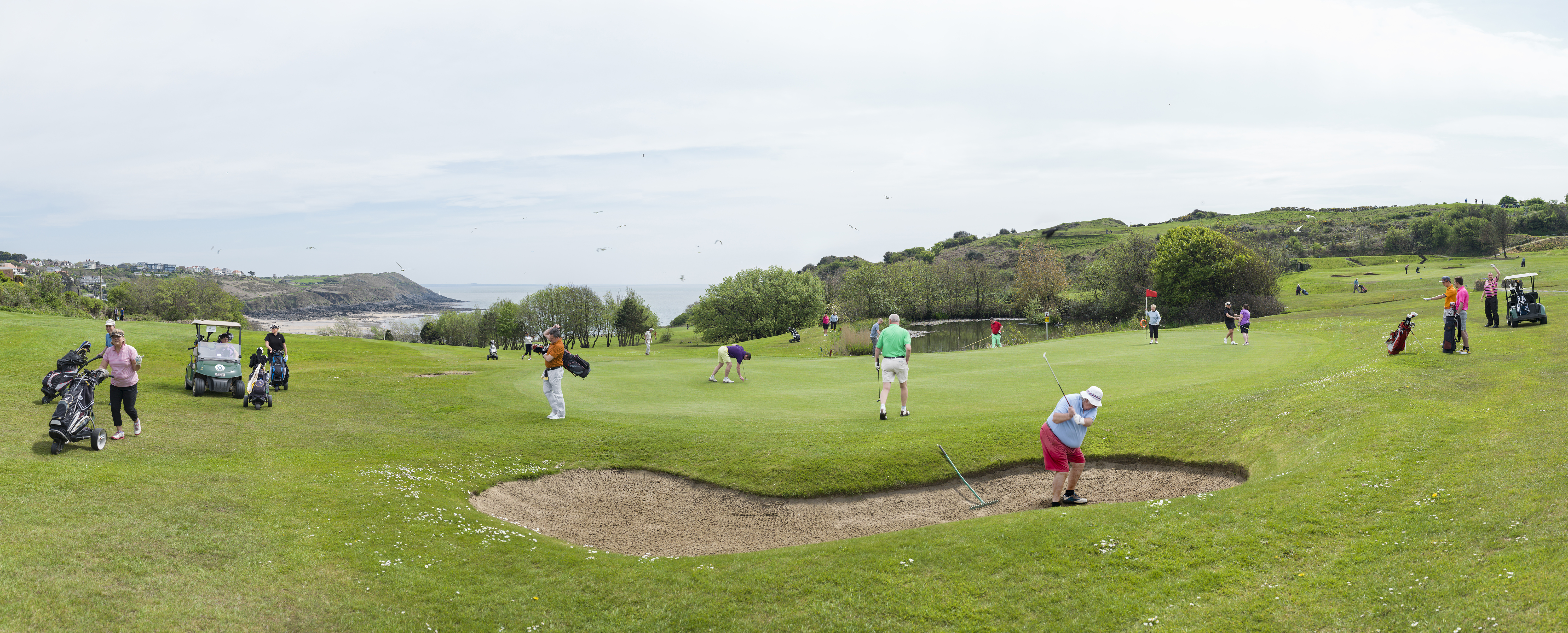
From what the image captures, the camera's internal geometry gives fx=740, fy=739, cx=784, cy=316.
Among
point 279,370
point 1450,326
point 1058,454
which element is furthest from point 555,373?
point 1450,326

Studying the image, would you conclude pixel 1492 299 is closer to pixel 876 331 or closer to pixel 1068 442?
pixel 876 331

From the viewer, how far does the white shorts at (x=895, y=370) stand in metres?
17.3

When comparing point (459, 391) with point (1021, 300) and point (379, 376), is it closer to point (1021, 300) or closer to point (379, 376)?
point (379, 376)

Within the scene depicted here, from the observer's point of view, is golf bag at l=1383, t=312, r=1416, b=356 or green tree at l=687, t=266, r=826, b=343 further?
green tree at l=687, t=266, r=826, b=343

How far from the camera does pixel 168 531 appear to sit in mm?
8664

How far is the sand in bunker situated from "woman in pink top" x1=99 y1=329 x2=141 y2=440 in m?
7.01

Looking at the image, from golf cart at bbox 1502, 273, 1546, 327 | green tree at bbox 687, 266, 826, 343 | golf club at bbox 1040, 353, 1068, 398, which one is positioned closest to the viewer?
golf club at bbox 1040, 353, 1068, 398

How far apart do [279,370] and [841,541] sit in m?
20.4

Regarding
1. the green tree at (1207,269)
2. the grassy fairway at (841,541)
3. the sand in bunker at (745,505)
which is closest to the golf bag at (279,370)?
the grassy fairway at (841,541)

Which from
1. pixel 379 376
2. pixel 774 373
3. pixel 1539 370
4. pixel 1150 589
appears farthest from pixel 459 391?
pixel 1539 370

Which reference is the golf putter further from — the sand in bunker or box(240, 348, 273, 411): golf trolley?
box(240, 348, 273, 411): golf trolley

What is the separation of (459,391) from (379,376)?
651cm

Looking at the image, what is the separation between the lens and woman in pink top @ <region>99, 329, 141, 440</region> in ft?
44.5

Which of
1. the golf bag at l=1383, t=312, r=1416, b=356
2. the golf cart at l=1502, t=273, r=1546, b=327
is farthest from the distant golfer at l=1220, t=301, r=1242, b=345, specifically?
the golf bag at l=1383, t=312, r=1416, b=356
